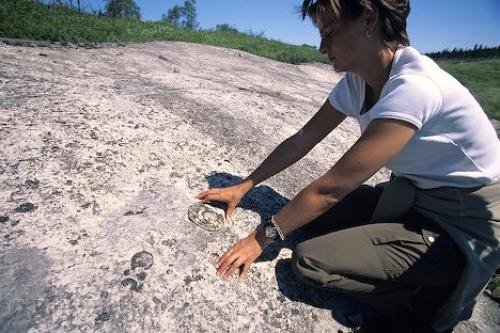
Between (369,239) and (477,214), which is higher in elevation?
(477,214)

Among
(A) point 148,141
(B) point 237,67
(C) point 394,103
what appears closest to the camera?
(C) point 394,103

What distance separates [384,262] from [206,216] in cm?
89

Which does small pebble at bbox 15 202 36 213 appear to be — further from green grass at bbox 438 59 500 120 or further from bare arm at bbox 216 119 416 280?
green grass at bbox 438 59 500 120

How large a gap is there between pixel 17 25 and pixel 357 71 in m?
5.95

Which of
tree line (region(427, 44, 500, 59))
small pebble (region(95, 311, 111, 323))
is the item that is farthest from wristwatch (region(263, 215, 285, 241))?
tree line (region(427, 44, 500, 59))

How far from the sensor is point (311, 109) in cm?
427

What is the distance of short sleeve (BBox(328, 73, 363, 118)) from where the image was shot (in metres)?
1.80

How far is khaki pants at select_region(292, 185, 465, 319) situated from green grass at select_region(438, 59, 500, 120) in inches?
346

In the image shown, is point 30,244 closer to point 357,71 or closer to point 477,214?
point 357,71

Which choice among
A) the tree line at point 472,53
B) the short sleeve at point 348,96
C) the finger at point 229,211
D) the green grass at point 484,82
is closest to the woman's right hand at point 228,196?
the finger at point 229,211

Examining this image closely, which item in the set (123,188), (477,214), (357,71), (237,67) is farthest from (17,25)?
(477,214)

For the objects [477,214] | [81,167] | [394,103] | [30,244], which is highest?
[394,103]

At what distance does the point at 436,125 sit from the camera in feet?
4.76

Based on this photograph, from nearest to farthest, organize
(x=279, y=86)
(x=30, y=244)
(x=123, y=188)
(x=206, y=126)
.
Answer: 1. (x=30, y=244)
2. (x=123, y=188)
3. (x=206, y=126)
4. (x=279, y=86)
